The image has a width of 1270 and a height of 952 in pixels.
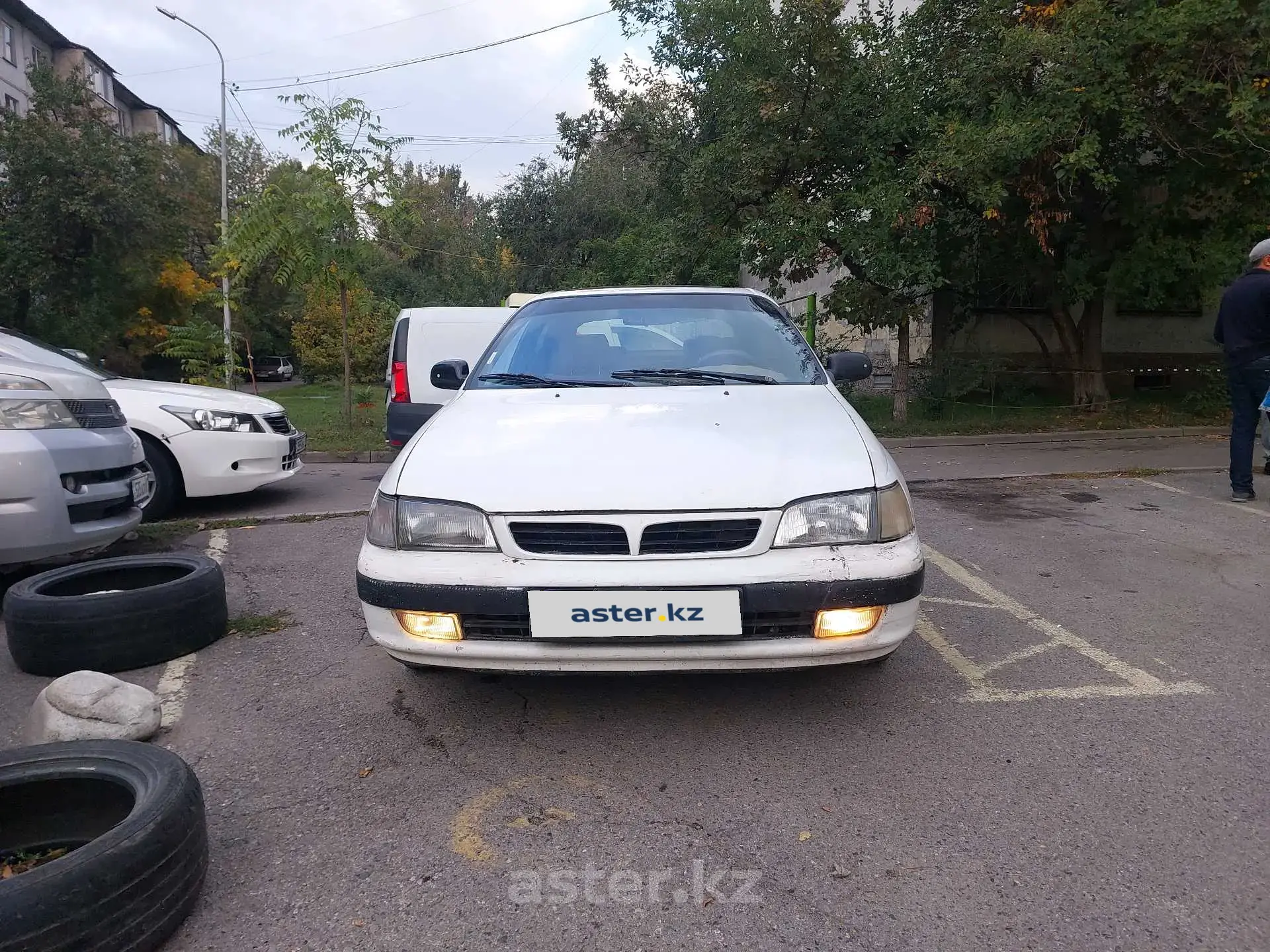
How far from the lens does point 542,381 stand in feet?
12.8

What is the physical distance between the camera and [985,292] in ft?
47.2

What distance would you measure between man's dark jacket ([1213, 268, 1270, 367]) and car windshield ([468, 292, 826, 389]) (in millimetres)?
4236

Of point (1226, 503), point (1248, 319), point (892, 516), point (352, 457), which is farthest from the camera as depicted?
point (352, 457)

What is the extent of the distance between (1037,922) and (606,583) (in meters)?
1.38

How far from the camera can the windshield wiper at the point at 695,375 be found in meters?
3.88

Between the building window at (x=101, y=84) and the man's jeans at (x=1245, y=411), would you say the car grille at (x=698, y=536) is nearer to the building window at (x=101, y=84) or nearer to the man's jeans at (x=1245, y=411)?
the man's jeans at (x=1245, y=411)

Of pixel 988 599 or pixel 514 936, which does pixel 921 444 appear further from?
pixel 514 936

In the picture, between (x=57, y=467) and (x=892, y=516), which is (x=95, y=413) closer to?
(x=57, y=467)

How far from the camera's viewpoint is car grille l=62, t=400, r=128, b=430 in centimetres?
456

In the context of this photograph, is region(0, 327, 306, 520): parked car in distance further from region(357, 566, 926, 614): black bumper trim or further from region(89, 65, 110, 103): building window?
region(89, 65, 110, 103): building window

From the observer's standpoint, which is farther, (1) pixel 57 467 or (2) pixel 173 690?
(1) pixel 57 467

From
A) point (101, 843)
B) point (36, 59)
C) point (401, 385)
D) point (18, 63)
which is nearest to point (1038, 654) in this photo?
point (101, 843)

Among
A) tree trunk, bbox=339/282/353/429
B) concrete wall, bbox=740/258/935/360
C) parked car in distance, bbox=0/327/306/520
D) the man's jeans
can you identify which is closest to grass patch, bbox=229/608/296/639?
parked car in distance, bbox=0/327/306/520

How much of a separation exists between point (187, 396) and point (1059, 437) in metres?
9.95
